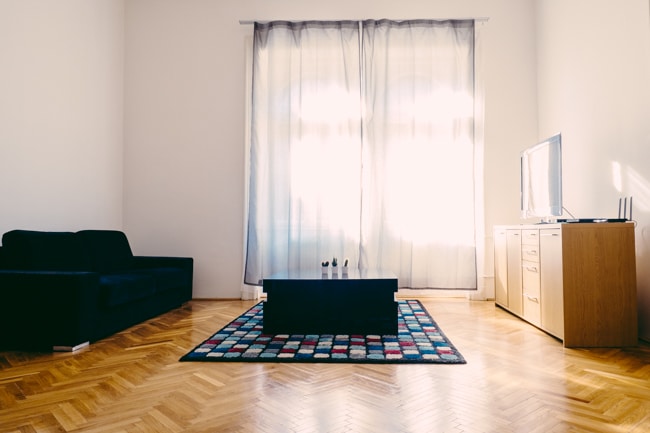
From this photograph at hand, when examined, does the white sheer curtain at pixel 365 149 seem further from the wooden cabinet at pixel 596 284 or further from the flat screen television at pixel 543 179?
the wooden cabinet at pixel 596 284

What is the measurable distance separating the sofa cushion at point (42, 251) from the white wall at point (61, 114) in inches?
13.7

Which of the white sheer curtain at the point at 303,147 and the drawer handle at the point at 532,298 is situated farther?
the white sheer curtain at the point at 303,147

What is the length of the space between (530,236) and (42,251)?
3720 mm

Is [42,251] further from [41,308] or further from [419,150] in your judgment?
[419,150]

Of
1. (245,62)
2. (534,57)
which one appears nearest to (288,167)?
(245,62)

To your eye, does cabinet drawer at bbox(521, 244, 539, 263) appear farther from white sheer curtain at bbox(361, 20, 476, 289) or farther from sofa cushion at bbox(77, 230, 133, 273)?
sofa cushion at bbox(77, 230, 133, 273)

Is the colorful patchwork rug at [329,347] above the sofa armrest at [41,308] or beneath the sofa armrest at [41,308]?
beneath

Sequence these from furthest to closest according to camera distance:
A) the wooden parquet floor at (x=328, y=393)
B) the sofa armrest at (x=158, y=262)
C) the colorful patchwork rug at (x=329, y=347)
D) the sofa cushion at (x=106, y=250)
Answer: the sofa armrest at (x=158, y=262), the sofa cushion at (x=106, y=250), the colorful patchwork rug at (x=329, y=347), the wooden parquet floor at (x=328, y=393)

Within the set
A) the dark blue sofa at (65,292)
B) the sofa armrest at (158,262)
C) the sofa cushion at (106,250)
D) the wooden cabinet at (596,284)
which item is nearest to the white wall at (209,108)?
the sofa armrest at (158,262)

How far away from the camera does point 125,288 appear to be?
135 inches

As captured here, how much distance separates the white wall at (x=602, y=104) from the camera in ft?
10.6

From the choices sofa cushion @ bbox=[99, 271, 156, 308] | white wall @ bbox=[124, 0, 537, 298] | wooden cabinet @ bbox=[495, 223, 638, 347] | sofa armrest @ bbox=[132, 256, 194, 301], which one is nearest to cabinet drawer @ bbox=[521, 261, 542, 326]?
wooden cabinet @ bbox=[495, 223, 638, 347]

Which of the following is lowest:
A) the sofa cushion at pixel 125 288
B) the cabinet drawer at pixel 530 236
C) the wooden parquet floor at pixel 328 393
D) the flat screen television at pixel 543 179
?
the wooden parquet floor at pixel 328 393

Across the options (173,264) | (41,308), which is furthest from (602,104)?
(41,308)
